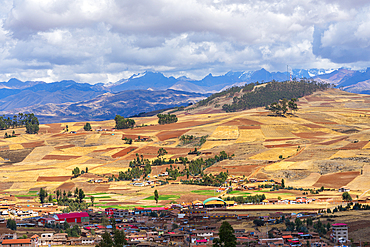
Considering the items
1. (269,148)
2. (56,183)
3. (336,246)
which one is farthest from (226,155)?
(336,246)

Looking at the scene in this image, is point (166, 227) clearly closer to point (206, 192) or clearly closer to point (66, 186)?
point (206, 192)

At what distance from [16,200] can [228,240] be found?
260 ft

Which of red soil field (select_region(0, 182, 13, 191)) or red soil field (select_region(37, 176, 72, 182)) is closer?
red soil field (select_region(0, 182, 13, 191))

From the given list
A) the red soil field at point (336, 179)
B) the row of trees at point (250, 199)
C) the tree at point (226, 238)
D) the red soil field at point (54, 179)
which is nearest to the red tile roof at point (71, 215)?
the row of trees at point (250, 199)

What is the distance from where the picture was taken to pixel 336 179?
142m

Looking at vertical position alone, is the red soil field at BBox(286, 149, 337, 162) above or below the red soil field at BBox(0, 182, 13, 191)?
above

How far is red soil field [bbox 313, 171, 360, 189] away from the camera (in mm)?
136125

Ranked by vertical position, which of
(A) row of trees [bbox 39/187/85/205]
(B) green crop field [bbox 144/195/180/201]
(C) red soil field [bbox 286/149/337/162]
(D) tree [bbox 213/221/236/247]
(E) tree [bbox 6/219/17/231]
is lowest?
(D) tree [bbox 213/221/236/247]

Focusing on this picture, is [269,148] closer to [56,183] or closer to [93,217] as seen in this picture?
[56,183]

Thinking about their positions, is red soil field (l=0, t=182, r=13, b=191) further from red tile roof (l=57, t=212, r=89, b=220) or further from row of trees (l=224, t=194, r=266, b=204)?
row of trees (l=224, t=194, r=266, b=204)

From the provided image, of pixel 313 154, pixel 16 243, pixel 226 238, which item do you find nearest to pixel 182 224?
pixel 226 238

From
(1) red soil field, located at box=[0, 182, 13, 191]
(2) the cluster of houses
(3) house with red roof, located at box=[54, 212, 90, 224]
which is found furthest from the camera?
(1) red soil field, located at box=[0, 182, 13, 191]

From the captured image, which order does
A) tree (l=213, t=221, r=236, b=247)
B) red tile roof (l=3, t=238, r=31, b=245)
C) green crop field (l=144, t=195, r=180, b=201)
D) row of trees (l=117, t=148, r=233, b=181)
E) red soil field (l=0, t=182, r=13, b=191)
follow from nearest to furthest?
tree (l=213, t=221, r=236, b=247) → red tile roof (l=3, t=238, r=31, b=245) → green crop field (l=144, t=195, r=180, b=201) → red soil field (l=0, t=182, r=13, b=191) → row of trees (l=117, t=148, r=233, b=181)

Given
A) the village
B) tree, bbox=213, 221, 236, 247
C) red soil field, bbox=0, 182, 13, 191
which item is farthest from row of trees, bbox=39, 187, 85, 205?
tree, bbox=213, 221, 236, 247
